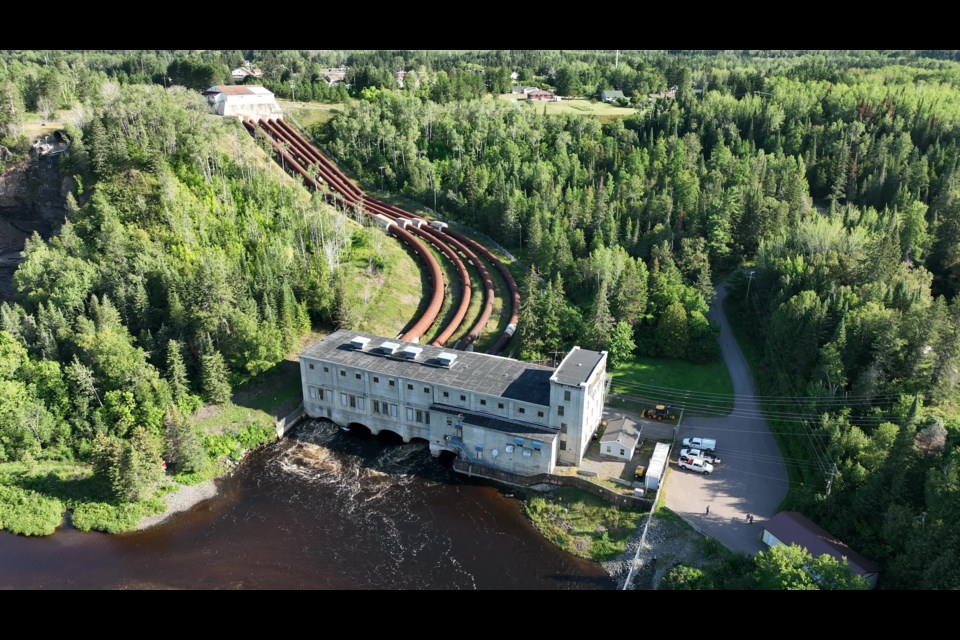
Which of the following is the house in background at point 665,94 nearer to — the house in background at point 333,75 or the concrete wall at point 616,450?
the house in background at point 333,75

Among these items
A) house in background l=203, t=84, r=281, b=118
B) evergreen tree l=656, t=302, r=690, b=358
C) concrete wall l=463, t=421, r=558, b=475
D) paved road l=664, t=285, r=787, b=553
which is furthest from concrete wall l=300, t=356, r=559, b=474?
house in background l=203, t=84, r=281, b=118

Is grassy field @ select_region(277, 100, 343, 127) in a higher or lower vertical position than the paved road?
higher

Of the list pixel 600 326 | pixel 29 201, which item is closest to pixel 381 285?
pixel 600 326

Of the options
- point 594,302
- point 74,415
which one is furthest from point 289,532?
point 594,302

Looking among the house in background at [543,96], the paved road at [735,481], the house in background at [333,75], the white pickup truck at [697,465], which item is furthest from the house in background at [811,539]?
the house in background at [333,75]

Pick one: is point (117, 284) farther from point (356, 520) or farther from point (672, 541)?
point (672, 541)

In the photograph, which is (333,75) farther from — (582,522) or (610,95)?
(582,522)

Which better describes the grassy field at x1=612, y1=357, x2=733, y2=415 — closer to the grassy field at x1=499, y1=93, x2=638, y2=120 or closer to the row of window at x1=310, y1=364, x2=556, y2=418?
the row of window at x1=310, y1=364, x2=556, y2=418
